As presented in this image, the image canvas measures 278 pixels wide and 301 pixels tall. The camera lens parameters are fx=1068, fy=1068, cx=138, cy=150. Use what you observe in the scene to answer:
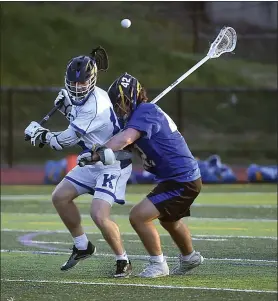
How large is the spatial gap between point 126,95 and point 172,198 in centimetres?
90

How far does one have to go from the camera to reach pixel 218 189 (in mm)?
19984

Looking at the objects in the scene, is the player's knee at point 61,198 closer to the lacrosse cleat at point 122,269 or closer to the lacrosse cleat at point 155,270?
the lacrosse cleat at point 122,269

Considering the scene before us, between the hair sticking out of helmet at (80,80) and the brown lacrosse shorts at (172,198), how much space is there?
3.08ft

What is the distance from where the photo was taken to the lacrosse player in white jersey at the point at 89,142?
8.41 metres

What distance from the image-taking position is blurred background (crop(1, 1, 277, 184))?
27094 millimetres

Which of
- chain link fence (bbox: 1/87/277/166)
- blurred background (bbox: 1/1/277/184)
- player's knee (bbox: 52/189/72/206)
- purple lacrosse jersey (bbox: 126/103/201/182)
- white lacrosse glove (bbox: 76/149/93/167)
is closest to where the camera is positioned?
white lacrosse glove (bbox: 76/149/93/167)

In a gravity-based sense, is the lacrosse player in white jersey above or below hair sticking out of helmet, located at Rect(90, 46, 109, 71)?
below

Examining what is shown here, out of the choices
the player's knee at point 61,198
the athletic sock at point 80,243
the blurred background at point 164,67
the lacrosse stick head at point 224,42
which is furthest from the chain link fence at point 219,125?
the player's knee at point 61,198

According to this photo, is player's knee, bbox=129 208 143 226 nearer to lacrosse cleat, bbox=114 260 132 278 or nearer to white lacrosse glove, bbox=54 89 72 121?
A: lacrosse cleat, bbox=114 260 132 278

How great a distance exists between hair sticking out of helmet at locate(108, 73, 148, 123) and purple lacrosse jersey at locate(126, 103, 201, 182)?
10cm

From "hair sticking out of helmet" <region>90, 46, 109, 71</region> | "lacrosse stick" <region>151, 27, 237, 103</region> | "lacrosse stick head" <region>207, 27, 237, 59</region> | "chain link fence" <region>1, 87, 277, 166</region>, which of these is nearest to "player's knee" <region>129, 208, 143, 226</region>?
"hair sticking out of helmet" <region>90, 46, 109, 71</region>

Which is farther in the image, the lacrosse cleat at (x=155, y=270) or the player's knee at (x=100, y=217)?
the lacrosse cleat at (x=155, y=270)

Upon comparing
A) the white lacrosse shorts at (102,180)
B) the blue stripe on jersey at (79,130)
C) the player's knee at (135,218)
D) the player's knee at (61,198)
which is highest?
the blue stripe on jersey at (79,130)

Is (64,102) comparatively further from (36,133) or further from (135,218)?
(135,218)
